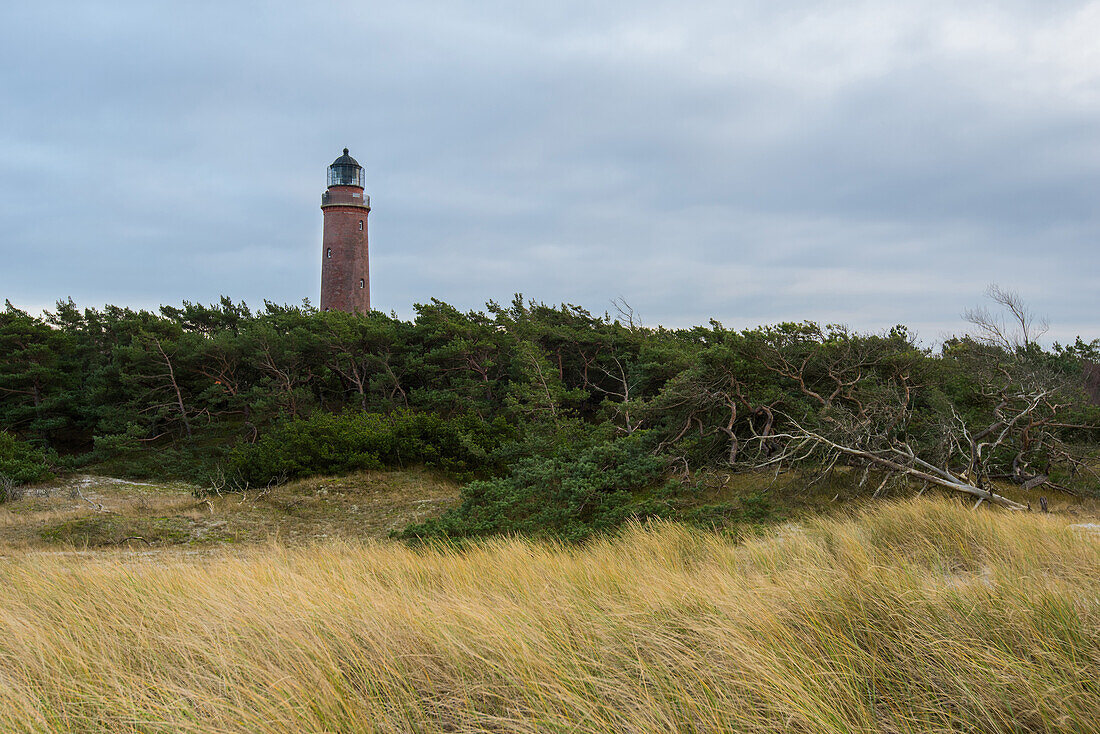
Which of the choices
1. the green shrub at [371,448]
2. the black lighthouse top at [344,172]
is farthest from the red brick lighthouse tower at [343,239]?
the green shrub at [371,448]

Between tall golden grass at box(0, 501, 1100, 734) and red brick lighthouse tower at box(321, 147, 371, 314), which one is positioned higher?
red brick lighthouse tower at box(321, 147, 371, 314)

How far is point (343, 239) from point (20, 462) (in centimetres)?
1781

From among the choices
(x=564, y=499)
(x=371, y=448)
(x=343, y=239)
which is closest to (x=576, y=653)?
(x=564, y=499)

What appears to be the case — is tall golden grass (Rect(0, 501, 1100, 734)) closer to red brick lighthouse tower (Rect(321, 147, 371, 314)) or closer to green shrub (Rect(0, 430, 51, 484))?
green shrub (Rect(0, 430, 51, 484))

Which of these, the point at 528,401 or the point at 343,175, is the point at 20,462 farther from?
the point at 343,175

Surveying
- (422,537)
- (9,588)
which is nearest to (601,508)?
(422,537)

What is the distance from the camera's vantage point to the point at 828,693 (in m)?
2.63

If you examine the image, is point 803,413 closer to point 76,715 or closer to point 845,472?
point 845,472

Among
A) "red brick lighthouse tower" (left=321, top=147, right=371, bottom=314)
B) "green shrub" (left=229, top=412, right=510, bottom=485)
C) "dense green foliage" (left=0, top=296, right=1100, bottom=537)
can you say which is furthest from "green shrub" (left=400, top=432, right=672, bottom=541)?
"red brick lighthouse tower" (left=321, top=147, right=371, bottom=314)

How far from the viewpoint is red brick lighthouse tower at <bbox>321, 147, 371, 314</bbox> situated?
108 feet

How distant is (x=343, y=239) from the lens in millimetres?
32719

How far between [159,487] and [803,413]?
15934mm

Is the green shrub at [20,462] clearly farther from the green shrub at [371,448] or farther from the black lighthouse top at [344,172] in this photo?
the black lighthouse top at [344,172]

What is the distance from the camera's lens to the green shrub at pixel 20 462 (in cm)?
1678
